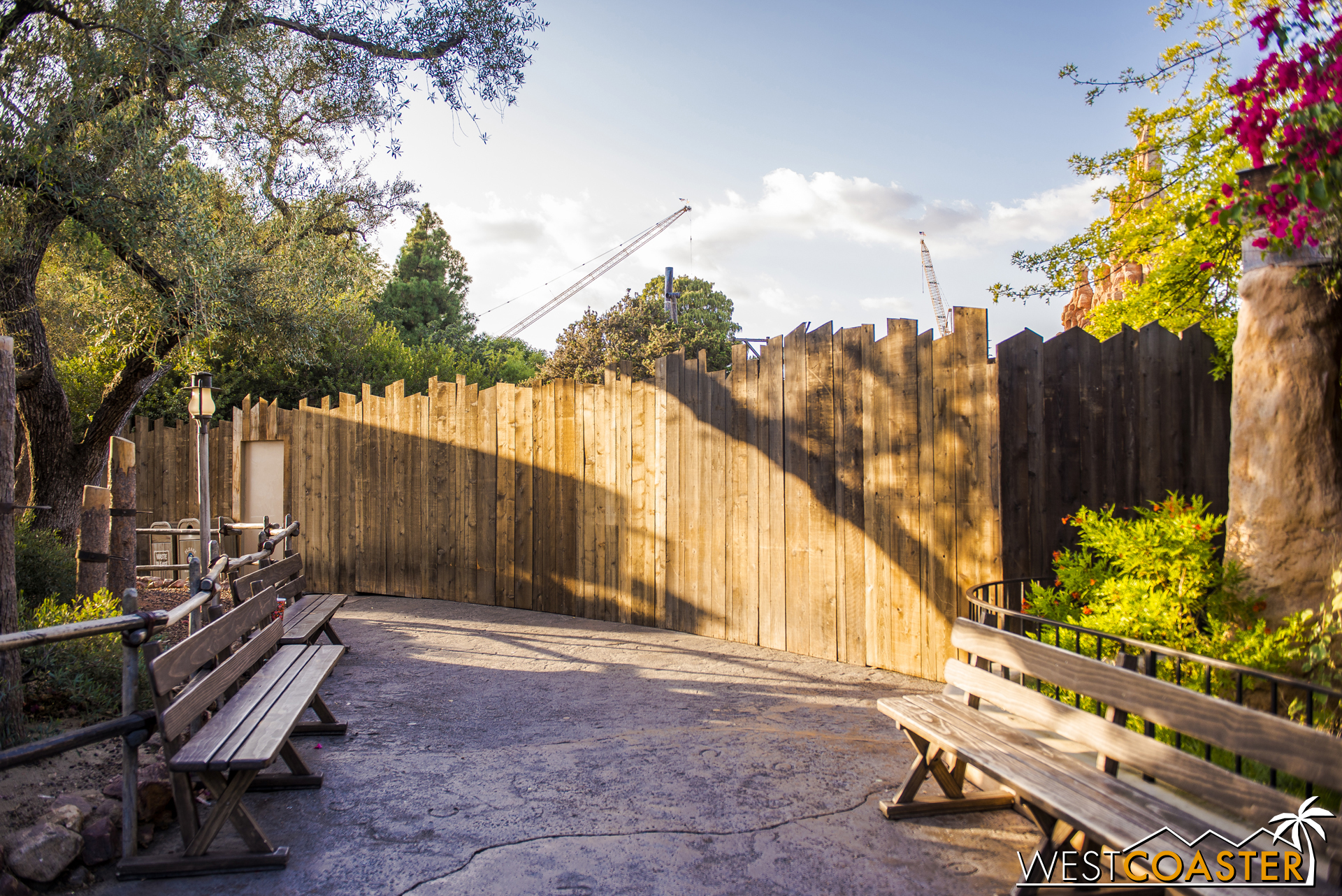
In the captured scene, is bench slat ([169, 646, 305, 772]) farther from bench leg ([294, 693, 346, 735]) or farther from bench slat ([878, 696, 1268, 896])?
bench slat ([878, 696, 1268, 896])

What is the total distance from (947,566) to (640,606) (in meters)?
3.50

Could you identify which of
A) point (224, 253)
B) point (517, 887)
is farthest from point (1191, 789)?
point (224, 253)

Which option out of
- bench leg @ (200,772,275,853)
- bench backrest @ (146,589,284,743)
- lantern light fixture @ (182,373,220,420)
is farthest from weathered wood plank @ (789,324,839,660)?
lantern light fixture @ (182,373,220,420)

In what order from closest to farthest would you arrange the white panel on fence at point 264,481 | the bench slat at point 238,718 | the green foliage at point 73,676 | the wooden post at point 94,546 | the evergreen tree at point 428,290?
1. the bench slat at point 238,718
2. the green foliage at point 73,676
3. the wooden post at point 94,546
4. the white panel on fence at point 264,481
5. the evergreen tree at point 428,290

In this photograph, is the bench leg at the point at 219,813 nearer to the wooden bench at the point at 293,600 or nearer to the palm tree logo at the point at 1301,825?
the wooden bench at the point at 293,600

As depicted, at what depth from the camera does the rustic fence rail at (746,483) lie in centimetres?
565

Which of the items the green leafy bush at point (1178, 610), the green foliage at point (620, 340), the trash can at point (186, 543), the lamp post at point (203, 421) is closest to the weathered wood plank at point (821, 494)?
the green leafy bush at point (1178, 610)

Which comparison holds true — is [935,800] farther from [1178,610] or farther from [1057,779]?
[1178,610]

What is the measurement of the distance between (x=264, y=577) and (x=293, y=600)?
1924 millimetres

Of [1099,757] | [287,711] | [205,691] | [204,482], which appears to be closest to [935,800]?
[1099,757]

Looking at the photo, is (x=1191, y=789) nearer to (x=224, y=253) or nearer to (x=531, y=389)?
(x=531, y=389)

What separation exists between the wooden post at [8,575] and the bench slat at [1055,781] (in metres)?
4.13

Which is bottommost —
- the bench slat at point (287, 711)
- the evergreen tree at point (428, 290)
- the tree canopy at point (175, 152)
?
the bench slat at point (287, 711)

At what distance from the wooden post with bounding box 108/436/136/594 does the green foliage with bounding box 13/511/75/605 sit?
1.08 ft
